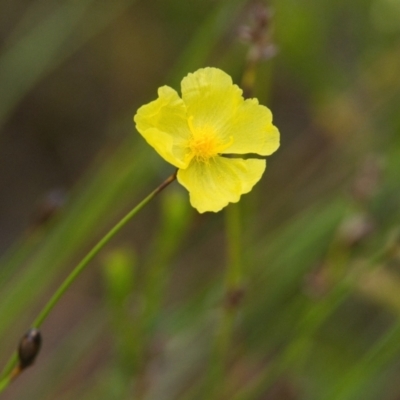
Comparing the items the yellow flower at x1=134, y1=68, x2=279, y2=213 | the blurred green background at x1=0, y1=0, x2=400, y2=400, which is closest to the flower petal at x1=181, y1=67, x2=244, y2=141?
the yellow flower at x1=134, y1=68, x2=279, y2=213

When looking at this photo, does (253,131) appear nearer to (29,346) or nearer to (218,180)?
(218,180)

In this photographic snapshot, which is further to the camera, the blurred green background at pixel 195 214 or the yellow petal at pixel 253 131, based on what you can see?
the blurred green background at pixel 195 214

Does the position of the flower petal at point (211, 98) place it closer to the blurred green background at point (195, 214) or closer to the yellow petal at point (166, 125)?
the yellow petal at point (166, 125)

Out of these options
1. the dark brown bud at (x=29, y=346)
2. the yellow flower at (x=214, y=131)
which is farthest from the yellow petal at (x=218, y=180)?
the dark brown bud at (x=29, y=346)

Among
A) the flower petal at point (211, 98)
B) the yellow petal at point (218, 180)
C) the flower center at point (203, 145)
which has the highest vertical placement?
the flower petal at point (211, 98)

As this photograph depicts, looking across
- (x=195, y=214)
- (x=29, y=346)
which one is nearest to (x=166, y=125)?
(x=29, y=346)

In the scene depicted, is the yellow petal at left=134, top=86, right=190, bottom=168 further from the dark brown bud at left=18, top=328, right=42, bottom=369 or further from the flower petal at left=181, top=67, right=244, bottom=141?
the dark brown bud at left=18, top=328, right=42, bottom=369

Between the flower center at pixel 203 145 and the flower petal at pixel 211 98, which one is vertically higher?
the flower petal at pixel 211 98
